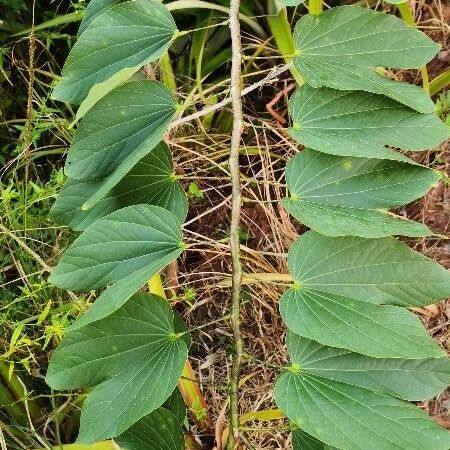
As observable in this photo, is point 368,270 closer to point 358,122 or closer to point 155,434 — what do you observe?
point 358,122

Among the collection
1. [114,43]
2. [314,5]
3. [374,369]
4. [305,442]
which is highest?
[114,43]

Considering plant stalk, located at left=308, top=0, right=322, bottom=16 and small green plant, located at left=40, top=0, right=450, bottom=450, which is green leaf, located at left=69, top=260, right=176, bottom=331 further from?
plant stalk, located at left=308, top=0, right=322, bottom=16

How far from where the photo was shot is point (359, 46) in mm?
977

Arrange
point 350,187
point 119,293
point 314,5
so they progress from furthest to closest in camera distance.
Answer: point 314,5, point 350,187, point 119,293

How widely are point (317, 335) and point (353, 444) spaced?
14 centimetres

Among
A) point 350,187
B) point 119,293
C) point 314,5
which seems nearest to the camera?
point 119,293

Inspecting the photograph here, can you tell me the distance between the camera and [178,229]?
2.98ft

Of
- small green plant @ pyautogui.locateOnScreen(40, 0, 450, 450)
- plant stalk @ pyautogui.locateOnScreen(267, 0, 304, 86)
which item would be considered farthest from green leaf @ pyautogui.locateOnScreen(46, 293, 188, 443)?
plant stalk @ pyautogui.locateOnScreen(267, 0, 304, 86)

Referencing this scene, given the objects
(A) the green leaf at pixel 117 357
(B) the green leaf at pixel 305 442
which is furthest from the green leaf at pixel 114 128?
(B) the green leaf at pixel 305 442

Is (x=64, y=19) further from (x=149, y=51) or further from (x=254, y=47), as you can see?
(x=149, y=51)

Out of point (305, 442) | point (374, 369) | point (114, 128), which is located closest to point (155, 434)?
point (305, 442)

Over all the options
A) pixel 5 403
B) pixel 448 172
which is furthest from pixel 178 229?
pixel 448 172

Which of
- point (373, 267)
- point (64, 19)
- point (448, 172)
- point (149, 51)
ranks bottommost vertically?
point (448, 172)

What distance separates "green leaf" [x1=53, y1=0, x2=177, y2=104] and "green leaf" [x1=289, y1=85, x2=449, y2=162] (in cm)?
23
